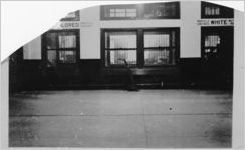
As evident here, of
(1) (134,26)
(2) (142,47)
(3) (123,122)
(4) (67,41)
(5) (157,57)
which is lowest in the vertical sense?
(3) (123,122)

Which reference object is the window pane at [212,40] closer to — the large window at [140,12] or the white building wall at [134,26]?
the white building wall at [134,26]

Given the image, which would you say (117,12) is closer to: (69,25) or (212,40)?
(69,25)

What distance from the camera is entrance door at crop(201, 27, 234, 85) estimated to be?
7348 millimetres

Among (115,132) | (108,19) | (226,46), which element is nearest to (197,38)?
(226,46)

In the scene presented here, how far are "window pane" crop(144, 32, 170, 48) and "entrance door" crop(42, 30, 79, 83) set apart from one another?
Answer: 5.55 ft

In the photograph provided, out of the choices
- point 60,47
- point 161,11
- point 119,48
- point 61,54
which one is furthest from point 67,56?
point 161,11

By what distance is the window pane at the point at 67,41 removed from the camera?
7621mm

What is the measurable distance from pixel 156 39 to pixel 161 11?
675mm

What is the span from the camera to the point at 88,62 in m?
7.55

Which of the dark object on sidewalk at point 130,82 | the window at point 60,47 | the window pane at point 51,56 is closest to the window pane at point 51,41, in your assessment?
the window at point 60,47

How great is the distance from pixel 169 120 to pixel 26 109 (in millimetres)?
2162

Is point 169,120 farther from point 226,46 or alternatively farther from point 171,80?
point 226,46

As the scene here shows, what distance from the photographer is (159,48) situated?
24.4ft

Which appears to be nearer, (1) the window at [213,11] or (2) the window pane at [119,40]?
(1) the window at [213,11]
